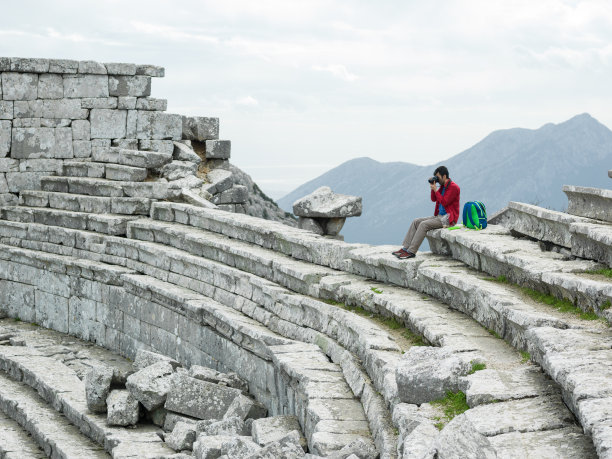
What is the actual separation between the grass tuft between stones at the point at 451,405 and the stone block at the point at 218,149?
40.9 feet

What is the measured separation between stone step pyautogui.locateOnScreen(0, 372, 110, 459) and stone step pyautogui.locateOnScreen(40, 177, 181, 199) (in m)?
4.49

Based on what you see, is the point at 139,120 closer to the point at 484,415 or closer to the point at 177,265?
the point at 177,265

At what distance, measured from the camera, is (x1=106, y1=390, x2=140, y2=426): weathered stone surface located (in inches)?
339

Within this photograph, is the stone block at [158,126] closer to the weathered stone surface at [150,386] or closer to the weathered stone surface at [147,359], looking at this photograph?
the weathered stone surface at [147,359]

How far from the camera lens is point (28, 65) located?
52.8ft

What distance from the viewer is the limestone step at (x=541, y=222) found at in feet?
25.8

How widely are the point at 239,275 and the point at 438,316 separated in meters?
3.60

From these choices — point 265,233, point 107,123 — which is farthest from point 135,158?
point 265,233

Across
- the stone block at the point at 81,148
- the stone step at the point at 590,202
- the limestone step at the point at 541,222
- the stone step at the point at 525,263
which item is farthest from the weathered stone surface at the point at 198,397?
the stone block at the point at 81,148

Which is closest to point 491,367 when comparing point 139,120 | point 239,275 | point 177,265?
point 239,275

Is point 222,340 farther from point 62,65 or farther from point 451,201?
point 62,65

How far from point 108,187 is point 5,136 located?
271 cm

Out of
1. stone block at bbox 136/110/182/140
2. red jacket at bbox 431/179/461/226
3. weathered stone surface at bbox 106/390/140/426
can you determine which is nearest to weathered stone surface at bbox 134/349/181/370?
weathered stone surface at bbox 106/390/140/426

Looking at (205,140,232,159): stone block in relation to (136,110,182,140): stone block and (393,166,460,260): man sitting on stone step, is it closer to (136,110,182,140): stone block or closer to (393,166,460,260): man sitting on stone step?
(136,110,182,140): stone block
